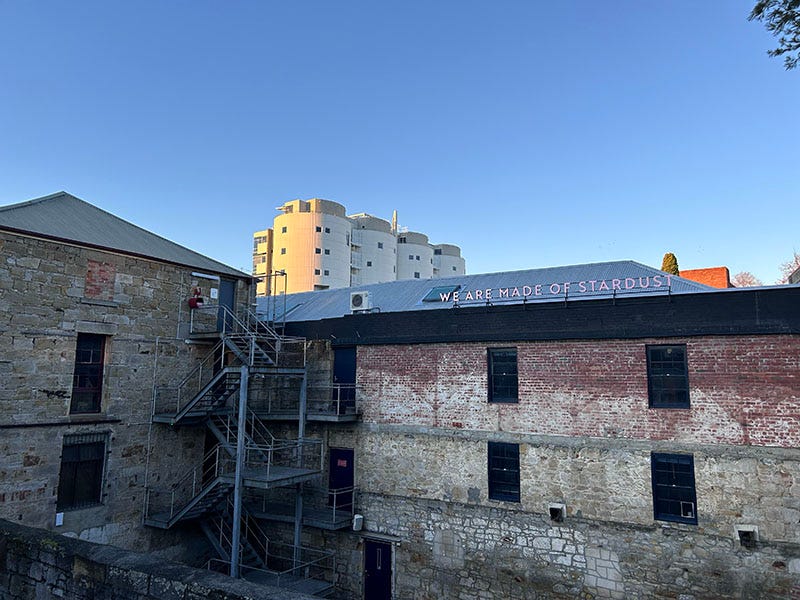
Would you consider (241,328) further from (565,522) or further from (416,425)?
→ (565,522)

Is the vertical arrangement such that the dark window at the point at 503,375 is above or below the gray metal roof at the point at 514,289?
below

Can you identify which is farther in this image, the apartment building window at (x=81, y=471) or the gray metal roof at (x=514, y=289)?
the apartment building window at (x=81, y=471)

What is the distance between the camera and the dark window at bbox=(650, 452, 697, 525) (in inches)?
519

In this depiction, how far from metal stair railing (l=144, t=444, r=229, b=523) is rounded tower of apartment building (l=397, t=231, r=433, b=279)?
187 feet

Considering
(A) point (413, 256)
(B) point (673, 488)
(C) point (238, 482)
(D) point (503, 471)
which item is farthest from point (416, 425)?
(A) point (413, 256)

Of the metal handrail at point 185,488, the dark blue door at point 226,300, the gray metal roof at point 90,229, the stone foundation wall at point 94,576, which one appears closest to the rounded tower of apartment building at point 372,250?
the dark blue door at point 226,300

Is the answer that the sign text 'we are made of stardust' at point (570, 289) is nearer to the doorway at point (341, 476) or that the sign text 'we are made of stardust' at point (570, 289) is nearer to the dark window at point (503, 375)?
the dark window at point (503, 375)

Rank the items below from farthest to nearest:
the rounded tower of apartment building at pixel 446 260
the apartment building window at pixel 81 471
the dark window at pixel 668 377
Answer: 1. the rounded tower of apartment building at pixel 446 260
2. the apartment building window at pixel 81 471
3. the dark window at pixel 668 377

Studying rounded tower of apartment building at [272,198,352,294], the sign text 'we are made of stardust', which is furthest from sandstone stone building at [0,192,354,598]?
rounded tower of apartment building at [272,198,352,294]

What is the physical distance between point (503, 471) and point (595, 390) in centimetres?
333

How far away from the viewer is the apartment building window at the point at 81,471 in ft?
51.0

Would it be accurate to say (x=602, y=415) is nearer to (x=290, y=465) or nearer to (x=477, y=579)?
(x=477, y=579)

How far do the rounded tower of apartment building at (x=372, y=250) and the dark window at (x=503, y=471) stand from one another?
54467 millimetres

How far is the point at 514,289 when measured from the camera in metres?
17.0
